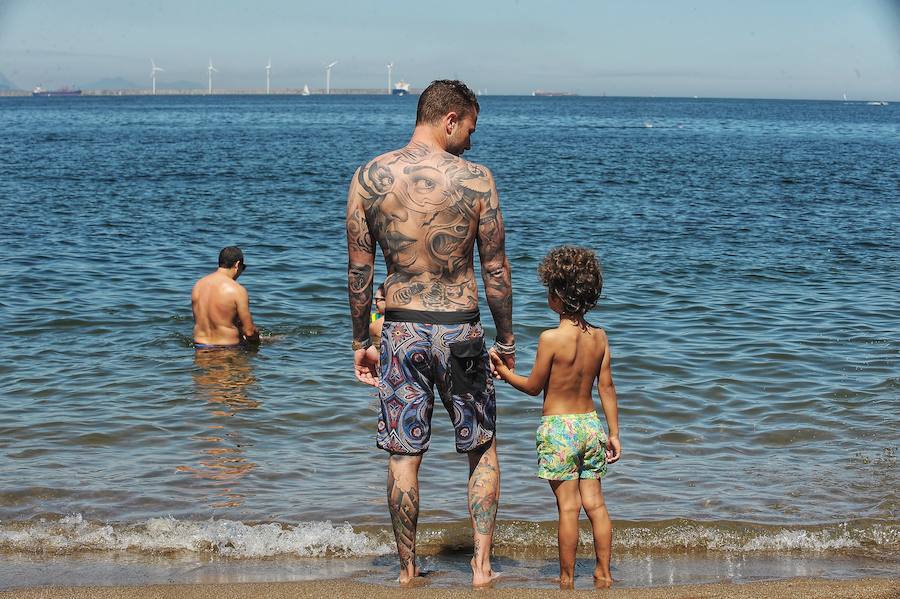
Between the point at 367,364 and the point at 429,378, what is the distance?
1.05 feet

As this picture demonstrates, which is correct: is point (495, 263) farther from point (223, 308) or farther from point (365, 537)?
point (223, 308)

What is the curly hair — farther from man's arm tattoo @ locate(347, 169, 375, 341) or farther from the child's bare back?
man's arm tattoo @ locate(347, 169, 375, 341)

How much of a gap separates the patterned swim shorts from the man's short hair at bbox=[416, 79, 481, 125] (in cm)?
88

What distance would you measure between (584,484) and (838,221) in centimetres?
1894

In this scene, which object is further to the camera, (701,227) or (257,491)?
(701,227)

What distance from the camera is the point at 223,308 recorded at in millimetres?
10195

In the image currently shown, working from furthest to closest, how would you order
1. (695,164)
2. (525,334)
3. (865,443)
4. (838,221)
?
(695,164)
(838,221)
(525,334)
(865,443)

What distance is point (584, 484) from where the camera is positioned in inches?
175

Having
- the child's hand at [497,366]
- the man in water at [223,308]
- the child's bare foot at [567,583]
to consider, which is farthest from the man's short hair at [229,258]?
the child's bare foot at [567,583]

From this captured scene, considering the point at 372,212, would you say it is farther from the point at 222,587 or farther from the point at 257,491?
the point at 257,491

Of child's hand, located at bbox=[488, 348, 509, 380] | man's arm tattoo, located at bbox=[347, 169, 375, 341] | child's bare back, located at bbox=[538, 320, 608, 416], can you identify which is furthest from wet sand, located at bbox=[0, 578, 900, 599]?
man's arm tattoo, located at bbox=[347, 169, 375, 341]

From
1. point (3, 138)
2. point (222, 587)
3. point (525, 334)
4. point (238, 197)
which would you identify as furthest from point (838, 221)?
point (3, 138)

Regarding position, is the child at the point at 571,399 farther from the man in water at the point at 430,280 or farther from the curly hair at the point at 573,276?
the man in water at the point at 430,280

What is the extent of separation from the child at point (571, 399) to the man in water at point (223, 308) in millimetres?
6301
